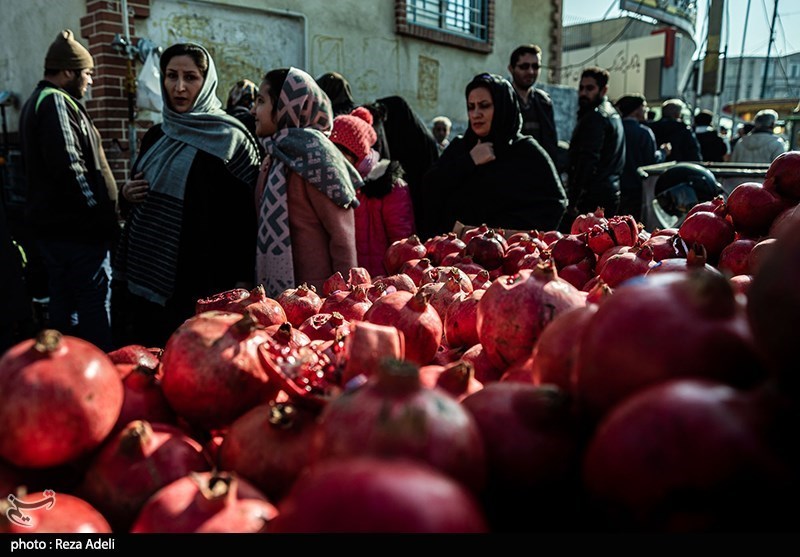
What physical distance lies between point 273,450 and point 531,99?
17.2 ft

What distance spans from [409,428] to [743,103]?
3122cm

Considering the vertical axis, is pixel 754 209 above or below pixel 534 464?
above

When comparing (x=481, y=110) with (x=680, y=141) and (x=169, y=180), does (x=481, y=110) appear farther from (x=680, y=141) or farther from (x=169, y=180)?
(x=680, y=141)

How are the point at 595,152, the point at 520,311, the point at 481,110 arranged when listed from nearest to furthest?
the point at 520,311, the point at 481,110, the point at 595,152

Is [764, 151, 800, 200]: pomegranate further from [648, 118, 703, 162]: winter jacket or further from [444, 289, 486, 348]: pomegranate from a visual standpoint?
[648, 118, 703, 162]: winter jacket

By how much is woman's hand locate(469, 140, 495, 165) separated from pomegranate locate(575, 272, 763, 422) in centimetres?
342

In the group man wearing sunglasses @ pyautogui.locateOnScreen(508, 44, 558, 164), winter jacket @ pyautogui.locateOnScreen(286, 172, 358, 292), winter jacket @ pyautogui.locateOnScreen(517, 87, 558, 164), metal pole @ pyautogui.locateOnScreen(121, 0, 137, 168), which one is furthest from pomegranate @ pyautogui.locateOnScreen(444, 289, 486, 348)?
metal pole @ pyautogui.locateOnScreen(121, 0, 137, 168)

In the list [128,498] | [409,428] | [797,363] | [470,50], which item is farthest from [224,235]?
[470,50]

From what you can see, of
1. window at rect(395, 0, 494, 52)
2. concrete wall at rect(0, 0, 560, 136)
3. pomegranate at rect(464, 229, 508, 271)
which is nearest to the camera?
pomegranate at rect(464, 229, 508, 271)

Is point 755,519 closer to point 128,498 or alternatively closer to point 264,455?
point 264,455

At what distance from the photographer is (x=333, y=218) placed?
3.23 meters

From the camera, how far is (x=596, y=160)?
5637mm

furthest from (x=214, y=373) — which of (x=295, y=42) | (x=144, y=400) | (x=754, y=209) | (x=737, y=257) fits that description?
(x=295, y=42)

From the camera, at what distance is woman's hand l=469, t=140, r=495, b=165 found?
162 inches
